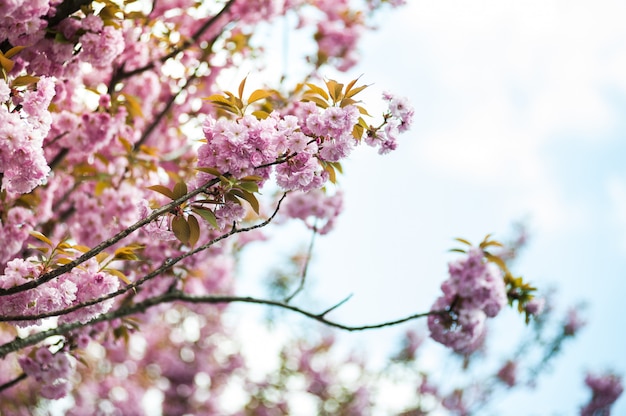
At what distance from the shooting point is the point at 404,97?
214cm

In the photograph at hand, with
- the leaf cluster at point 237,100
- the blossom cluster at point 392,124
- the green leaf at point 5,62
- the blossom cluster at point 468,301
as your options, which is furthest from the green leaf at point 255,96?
the blossom cluster at point 468,301

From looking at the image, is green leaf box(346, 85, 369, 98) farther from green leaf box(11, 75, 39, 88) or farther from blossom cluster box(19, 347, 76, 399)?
blossom cluster box(19, 347, 76, 399)

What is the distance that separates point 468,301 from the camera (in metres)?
3.29

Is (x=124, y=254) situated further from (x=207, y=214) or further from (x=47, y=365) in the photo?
(x=47, y=365)

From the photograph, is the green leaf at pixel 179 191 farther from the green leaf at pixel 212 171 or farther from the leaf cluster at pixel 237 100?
the leaf cluster at pixel 237 100

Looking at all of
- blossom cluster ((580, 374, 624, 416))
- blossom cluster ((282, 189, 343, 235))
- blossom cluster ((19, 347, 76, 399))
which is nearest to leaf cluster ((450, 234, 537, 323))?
blossom cluster ((282, 189, 343, 235))

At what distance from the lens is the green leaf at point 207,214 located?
2.01 m

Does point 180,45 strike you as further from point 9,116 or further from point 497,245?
point 497,245

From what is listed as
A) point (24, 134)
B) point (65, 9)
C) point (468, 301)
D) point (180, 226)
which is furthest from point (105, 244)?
point (468, 301)

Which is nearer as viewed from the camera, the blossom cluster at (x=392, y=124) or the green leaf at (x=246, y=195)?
the green leaf at (x=246, y=195)

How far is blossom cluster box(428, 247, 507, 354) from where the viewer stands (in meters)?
3.25

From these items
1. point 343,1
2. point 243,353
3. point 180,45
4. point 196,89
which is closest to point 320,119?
point 180,45

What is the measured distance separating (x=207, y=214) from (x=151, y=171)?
6.24ft

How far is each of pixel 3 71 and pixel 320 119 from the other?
1177 mm
